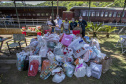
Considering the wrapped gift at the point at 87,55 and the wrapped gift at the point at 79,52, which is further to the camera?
the wrapped gift at the point at 79,52

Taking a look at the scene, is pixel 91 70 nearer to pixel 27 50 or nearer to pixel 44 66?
pixel 44 66

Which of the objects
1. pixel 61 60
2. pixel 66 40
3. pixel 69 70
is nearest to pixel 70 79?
pixel 69 70

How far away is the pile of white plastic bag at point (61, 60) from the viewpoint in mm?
2609

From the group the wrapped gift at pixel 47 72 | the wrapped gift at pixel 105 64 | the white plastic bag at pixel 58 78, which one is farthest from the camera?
the wrapped gift at pixel 105 64

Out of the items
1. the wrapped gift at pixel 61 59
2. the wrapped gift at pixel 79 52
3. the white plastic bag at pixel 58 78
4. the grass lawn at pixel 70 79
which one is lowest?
the grass lawn at pixel 70 79

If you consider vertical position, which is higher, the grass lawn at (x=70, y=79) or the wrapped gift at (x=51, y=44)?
the wrapped gift at (x=51, y=44)

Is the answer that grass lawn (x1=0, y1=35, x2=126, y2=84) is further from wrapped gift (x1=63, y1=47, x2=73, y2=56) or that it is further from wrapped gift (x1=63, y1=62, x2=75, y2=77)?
wrapped gift (x1=63, y1=47, x2=73, y2=56)

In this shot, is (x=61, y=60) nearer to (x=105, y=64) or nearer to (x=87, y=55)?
(x=87, y=55)

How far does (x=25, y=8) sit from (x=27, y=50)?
12.6 m

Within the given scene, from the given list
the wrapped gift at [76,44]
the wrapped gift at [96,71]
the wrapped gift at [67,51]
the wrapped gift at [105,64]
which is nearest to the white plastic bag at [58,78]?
the wrapped gift at [67,51]

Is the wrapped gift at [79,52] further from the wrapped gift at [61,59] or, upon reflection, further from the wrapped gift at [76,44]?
the wrapped gift at [61,59]

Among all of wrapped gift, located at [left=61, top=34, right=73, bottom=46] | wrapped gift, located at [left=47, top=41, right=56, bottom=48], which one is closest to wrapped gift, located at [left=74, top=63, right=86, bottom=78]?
wrapped gift, located at [left=61, top=34, right=73, bottom=46]

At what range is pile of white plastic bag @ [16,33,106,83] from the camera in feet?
8.56

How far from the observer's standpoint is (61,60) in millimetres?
2854
